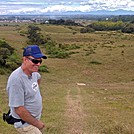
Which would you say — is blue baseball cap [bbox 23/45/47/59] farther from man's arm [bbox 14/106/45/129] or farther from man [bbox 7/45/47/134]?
man's arm [bbox 14/106/45/129]

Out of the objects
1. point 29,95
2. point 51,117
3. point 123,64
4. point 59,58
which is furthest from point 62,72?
point 29,95

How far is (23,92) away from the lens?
4.12 meters

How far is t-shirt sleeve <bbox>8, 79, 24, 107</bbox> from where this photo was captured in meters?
4.07

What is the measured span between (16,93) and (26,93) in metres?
0.15

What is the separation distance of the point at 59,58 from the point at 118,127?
35.9 metres

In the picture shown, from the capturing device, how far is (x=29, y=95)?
4.20 m

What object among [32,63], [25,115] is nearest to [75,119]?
[25,115]

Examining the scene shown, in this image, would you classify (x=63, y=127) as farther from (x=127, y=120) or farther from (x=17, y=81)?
(x=17, y=81)

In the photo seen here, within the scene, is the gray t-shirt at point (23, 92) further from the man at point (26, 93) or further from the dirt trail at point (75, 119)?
the dirt trail at point (75, 119)

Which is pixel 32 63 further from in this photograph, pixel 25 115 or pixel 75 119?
pixel 75 119

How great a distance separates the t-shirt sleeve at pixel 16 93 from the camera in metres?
4.07

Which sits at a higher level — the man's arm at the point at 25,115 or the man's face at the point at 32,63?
the man's face at the point at 32,63

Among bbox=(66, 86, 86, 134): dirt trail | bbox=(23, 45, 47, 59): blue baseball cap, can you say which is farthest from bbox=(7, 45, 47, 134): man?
bbox=(66, 86, 86, 134): dirt trail

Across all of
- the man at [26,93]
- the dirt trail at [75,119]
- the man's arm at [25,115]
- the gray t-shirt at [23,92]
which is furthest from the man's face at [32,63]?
the dirt trail at [75,119]
